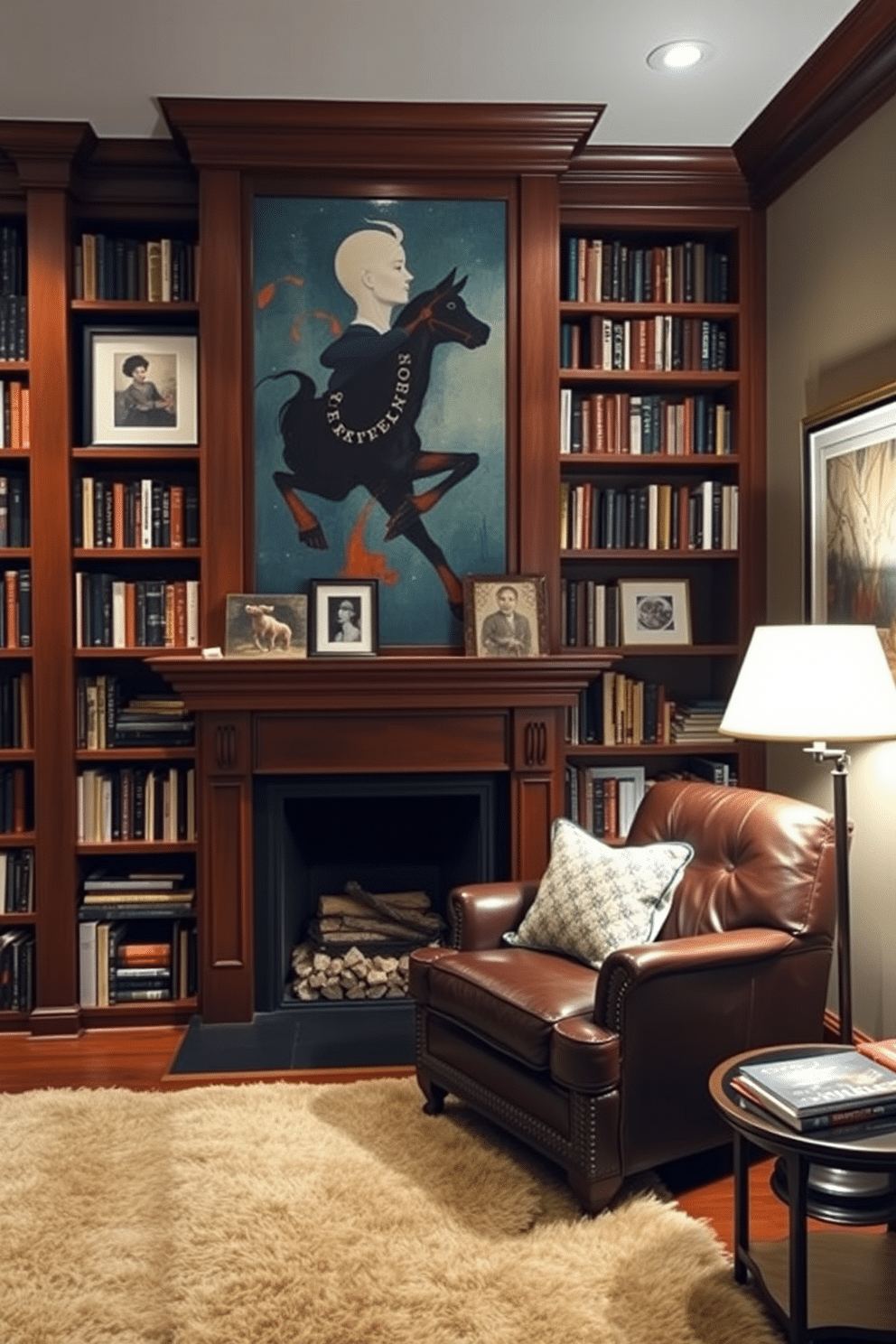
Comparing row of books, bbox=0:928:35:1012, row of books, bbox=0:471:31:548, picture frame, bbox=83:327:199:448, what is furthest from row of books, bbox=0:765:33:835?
picture frame, bbox=83:327:199:448

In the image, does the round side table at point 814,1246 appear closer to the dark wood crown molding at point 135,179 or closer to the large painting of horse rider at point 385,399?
the large painting of horse rider at point 385,399

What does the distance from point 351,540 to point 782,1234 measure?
2.36 meters

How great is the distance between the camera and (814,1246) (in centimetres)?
240

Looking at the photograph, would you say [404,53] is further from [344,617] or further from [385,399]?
[344,617]

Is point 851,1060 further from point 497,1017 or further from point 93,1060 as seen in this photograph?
point 93,1060

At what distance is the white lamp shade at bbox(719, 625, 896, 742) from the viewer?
2646mm

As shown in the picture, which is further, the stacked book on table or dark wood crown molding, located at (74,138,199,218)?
dark wood crown molding, located at (74,138,199,218)

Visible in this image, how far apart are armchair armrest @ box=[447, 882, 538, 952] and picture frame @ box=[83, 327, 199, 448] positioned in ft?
5.95

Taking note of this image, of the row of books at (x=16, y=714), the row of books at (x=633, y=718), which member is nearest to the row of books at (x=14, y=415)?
the row of books at (x=16, y=714)

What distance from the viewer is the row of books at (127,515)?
157 inches

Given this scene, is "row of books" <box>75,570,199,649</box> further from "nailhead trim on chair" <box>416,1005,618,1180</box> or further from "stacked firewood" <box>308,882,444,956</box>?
"nailhead trim on chair" <box>416,1005,618,1180</box>

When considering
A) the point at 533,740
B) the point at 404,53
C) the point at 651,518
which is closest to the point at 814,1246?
the point at 533,740

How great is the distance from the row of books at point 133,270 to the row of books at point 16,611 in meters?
0.97

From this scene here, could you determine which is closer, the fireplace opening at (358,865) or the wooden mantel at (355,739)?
the wooden mantel at (355,739)
